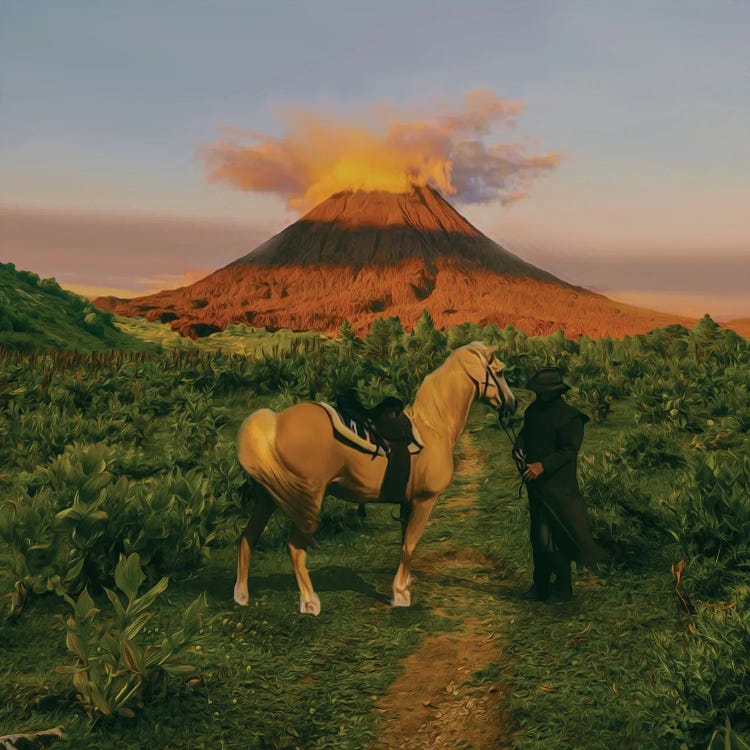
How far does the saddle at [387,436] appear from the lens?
6.79 metres

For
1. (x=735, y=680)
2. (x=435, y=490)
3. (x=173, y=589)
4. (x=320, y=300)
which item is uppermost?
(x=320, y=300)

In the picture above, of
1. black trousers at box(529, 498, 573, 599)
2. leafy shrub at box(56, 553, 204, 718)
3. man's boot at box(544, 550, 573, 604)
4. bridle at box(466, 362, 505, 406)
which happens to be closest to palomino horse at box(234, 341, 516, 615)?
bridle at box(466, 362, 505, 406)

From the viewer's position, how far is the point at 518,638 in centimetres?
678

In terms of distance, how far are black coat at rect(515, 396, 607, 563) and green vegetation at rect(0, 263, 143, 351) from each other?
19.9 metres

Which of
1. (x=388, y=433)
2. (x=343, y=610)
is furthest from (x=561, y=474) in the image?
(x=343, y=610)

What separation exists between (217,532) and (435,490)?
2852mm

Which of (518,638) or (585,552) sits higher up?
(585,552)

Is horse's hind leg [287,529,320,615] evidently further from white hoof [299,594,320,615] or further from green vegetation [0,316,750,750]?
green vegetation [0,316,750,750]

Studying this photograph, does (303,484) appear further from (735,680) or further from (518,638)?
(735,680)

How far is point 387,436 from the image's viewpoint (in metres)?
6.89

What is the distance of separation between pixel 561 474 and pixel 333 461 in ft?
6.46

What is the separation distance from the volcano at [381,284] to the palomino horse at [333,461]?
23686 millimetres

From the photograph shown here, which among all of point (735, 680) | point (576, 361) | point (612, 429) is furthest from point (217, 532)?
point (576, 361)

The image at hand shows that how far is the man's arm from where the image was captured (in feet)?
23.5
